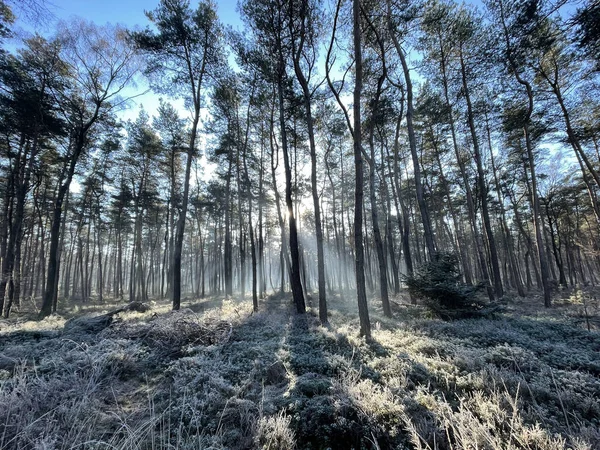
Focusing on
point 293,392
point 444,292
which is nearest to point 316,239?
point 444,292

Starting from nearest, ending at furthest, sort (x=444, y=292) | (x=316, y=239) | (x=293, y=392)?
1. (x=293, y=392)
2. (x=444, y=292)
3. (x=316, y=239)

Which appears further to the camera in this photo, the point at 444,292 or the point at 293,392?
the point at 444,292

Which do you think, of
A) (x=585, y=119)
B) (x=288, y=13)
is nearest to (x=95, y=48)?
(x=288, y=13)

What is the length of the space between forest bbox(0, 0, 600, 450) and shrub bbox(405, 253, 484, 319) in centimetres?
8

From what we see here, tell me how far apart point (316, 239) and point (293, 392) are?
9.26m

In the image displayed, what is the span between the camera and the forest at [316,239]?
2.83 m

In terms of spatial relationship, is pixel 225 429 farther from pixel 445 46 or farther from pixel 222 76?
pixel 445 46

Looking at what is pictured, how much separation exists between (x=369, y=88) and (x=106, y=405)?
1477cm

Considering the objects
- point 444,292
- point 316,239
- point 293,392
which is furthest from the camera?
point 316,239

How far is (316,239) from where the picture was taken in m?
12.6

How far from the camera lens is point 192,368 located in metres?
4.31

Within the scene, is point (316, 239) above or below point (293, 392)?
above

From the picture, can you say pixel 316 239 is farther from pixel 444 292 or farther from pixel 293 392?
pixel 293 392

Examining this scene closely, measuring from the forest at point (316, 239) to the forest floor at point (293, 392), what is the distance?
4 centimetres
